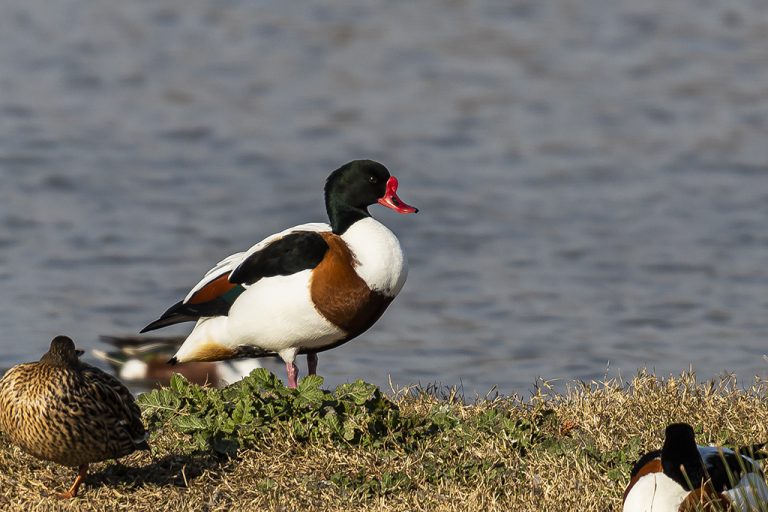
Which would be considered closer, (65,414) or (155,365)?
(65,414)

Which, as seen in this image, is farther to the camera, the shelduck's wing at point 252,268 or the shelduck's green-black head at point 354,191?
the shelduck's green-black head at point 354,191

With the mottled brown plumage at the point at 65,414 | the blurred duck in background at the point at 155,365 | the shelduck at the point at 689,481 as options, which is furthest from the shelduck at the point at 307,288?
the shelduck at the point at 689,481

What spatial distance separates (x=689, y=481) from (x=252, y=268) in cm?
292

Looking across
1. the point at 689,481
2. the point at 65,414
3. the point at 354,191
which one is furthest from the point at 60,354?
the point at 689,481


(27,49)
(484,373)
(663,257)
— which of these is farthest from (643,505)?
(27,49)

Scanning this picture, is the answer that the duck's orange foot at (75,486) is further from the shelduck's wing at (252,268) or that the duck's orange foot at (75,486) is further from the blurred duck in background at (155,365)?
the blurred duck in background at (155,365)

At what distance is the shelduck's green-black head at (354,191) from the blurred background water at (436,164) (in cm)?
204

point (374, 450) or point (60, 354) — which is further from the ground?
point (60, 354)

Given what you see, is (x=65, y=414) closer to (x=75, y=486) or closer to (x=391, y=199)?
(x=75, y=486)

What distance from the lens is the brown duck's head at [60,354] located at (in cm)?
590

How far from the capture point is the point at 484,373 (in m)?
9.84

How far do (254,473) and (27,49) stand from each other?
42.0ft

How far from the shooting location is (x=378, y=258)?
725cm

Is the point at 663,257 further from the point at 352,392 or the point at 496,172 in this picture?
the point at 352,392
